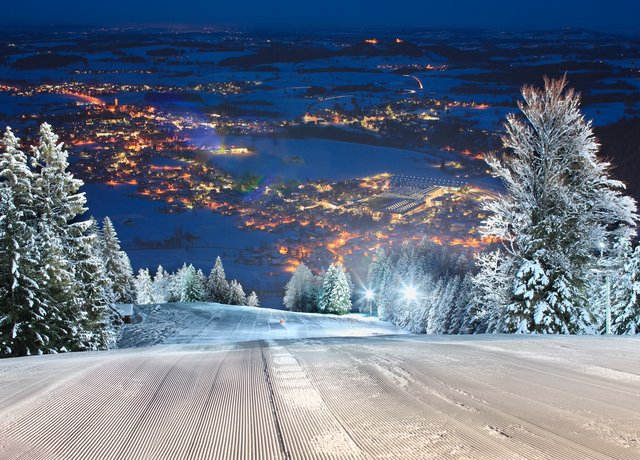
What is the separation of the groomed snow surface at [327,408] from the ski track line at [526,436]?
1cm

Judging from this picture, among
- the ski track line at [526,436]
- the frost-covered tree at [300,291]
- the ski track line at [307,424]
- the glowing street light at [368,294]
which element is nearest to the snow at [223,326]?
the frost-covered tree at [300,291]

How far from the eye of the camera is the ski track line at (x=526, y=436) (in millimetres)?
2764

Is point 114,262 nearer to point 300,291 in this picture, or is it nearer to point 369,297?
point 300,291

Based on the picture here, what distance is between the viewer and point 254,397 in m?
A: 3.88

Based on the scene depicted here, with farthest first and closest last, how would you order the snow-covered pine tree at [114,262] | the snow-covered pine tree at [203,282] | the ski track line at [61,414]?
the snow-covered pine tree at [203,282] < the snow-covered pine tree at [114,262] < the ski track line at [61,414]

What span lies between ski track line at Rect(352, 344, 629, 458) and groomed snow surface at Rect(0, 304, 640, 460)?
0.4 inches

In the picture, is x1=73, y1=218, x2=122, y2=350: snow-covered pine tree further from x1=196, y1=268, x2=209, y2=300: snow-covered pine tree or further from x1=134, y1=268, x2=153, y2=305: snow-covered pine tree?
x1=134, y1=268, x2=153, y2=305: snow-covered pine tree

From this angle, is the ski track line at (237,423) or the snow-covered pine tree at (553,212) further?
the snow-covered pine tree at (553,212)

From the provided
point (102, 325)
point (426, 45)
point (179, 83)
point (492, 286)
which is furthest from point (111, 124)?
point (492, 286)

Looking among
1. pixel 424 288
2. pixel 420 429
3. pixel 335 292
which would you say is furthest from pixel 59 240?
pixel 335 292

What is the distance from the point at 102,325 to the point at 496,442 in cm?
2165

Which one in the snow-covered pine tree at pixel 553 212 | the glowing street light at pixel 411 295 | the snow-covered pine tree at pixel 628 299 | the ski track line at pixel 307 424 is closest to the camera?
the ski track line at pixel 307 424

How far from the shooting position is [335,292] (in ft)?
230

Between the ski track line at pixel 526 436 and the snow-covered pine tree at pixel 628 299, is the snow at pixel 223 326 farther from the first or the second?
the ski track line at pixel 526 436
